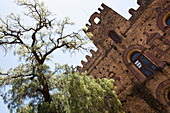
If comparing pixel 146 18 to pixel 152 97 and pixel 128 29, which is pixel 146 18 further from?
pixel 152 97

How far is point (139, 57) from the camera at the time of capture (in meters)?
8.55

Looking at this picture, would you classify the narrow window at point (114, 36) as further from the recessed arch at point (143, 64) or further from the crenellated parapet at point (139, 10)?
the recessed arch at point (143, 64)

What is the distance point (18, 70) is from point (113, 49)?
7363 millimetres

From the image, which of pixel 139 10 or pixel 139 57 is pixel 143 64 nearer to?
pixel 139 57

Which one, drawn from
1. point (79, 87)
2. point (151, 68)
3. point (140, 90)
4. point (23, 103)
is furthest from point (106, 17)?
point (23, 103)

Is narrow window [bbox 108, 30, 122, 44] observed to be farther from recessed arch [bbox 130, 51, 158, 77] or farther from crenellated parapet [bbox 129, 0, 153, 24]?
recessed arch [bbox 130, 51, 158, 77]

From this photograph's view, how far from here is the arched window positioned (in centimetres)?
778

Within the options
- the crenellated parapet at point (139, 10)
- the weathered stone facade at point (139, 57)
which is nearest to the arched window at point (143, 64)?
the weathered stone facade at point (139, 57)

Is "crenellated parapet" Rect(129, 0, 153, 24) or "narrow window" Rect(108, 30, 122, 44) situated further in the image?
"narrow window" Rect(108, 30, 122, 44)

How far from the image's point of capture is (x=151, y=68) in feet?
25.6

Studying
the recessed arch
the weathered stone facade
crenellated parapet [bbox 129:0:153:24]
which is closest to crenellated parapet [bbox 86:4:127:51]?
the weathered stone facade

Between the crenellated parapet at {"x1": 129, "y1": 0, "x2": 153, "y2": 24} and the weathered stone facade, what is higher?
the crenellated parapet at {"x1": 129, "y1": 0, "x2": 153, "y2": 24}

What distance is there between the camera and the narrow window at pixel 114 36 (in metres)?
10.2

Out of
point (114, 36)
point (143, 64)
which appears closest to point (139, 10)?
point (114, 36)
